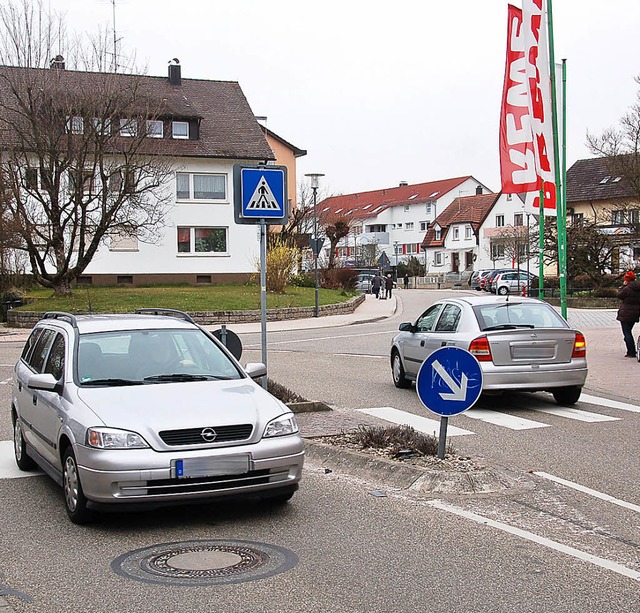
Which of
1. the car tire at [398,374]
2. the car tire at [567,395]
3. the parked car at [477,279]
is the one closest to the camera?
the car tire at [567,395]

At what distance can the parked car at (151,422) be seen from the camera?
6234 millimetres

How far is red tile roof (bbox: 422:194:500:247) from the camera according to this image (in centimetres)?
9112

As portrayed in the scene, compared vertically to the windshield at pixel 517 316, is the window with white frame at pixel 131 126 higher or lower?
higher

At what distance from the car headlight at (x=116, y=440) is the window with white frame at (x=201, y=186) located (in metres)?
44.4

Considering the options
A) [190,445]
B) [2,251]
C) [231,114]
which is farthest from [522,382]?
[231,114]

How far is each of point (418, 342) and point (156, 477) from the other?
8009mm

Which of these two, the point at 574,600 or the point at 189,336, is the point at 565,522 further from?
the point at 189,336

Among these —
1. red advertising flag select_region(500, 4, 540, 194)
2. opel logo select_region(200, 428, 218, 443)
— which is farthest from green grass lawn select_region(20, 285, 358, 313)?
opel logo select_region(200, 428, 218, 443)

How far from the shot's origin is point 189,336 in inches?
317

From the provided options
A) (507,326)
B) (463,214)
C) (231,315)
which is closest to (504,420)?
(507,326)

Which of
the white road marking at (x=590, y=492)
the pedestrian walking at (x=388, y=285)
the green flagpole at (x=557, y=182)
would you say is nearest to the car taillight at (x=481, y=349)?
the white road marking at (x=590, y=492)

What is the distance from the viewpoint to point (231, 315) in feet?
110

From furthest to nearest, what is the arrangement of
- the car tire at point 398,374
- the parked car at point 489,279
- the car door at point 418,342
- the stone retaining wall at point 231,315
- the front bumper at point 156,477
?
the parked car at point 489,279 → the stone retaining wall at point 231,315 → the car tire at point 398,374 → the car door at point 418,342 → the front bumper at point 156,477

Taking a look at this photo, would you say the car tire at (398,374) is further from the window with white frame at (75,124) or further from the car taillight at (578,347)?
the window with white frame at (75,124)
